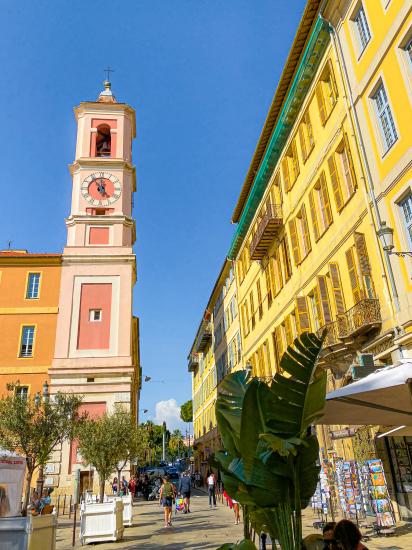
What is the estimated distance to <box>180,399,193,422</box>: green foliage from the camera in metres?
106

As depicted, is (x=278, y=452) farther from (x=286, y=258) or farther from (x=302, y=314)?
(x=286, y=258)

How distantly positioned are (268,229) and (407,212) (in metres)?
10.9

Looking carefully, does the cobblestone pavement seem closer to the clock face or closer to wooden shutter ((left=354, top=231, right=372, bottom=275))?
wooden shutter ((left=354, top=231, right=372, bottom=275))

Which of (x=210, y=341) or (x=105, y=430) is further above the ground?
(x=210, y=341)

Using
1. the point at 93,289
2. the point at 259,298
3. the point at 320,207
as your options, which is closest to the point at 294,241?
the point at 320,207

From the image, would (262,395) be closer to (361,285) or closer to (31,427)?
(361,285)

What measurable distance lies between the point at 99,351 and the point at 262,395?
27.3m

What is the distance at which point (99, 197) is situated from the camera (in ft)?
115

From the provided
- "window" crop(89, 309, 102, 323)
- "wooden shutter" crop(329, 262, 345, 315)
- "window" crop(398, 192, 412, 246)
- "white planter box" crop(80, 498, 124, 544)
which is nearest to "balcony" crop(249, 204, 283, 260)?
Result: "wooden shutter" crop(329, 262, 345, 315)

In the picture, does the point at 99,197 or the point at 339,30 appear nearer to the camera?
the point at 339,30

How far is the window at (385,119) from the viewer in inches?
560

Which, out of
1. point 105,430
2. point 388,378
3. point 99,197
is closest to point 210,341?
point 99,197

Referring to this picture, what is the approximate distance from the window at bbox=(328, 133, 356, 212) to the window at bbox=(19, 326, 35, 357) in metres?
21.7

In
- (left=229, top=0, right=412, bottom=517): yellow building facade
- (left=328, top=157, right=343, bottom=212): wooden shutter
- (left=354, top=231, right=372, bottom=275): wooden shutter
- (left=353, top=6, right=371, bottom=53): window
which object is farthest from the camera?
(left=328, top=157, right=343, bottom=212): wooden shutter
